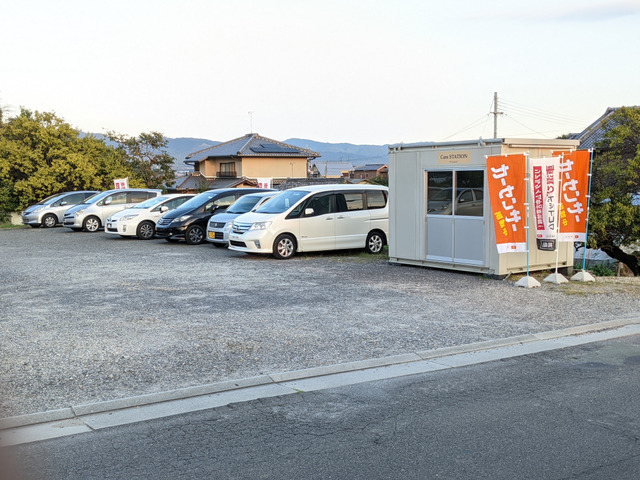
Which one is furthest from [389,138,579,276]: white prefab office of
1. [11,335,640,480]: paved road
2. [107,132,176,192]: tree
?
[107,132,176,192]: tree

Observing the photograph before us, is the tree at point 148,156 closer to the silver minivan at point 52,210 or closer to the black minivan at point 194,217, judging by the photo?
the silver minivan at point 52,210

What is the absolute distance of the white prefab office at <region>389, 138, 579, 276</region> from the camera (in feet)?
39.9

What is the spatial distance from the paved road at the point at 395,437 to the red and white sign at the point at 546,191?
18.4 ft

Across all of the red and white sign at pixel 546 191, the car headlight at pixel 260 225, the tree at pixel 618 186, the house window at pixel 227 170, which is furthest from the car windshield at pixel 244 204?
the house window at pixel 227 170

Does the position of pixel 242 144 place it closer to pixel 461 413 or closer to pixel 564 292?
pixel 564 292

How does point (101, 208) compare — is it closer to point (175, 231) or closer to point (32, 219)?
point (32, 219)

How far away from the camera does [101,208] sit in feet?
87.5

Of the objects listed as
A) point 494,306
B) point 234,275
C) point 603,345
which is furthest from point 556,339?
point 234,275

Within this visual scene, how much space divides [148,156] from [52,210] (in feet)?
59.4

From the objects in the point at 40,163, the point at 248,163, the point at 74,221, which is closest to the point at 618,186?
the point at 74,221

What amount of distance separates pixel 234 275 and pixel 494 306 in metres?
5.51

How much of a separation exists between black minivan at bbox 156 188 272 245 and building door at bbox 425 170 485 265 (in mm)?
8812

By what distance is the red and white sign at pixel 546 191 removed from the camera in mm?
11352

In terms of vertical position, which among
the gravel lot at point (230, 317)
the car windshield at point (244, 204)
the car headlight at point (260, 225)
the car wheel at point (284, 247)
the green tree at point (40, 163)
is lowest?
the gravel lot at point (230, 317)
